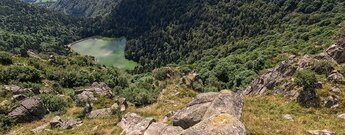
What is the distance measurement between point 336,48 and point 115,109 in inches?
1716

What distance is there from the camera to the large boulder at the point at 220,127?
3038 cm

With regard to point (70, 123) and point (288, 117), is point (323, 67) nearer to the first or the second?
point (288, 117)

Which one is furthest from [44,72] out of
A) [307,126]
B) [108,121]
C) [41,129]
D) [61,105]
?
[307,126]

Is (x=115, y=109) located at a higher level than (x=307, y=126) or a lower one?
lower

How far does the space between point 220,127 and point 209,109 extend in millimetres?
7885

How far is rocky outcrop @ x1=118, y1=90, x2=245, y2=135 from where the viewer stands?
102ft

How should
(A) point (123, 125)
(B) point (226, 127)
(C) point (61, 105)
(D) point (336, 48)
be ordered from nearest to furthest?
(B) point (226, 127)
(A) point (123, 125)
(D) point (336, 48)
(C) point (61, 105)

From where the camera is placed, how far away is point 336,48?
6962 centimetres

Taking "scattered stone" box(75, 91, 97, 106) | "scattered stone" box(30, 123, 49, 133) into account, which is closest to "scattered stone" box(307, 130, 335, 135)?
"scattered stone" box(30, 123, 49, 133)

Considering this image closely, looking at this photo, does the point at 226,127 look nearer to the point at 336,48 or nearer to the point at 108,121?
the point at 108,121

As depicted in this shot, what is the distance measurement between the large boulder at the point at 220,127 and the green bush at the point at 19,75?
292ft

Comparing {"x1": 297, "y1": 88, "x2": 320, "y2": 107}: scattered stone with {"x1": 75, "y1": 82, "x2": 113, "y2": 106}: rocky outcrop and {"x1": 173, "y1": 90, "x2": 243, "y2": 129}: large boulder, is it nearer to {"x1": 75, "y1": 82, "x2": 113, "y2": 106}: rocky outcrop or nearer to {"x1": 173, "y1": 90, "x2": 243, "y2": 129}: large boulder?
{"x1": 173, "y1": 90, "x2": 243, "y2": 129}: large boulder

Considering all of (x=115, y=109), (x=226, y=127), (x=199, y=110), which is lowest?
(x=115, y=109)

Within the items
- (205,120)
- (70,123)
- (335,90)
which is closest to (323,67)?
(335,90)
